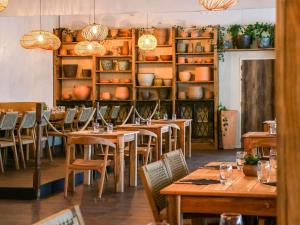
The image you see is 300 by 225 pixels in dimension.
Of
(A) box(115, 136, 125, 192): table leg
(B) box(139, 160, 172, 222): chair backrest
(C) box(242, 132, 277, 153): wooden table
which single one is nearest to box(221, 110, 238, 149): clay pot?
(A) box(115, 136, 125, 192): table leg

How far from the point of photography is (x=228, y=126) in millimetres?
14664

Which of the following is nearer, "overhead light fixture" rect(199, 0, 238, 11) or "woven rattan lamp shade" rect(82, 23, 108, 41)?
"overhead light fixture" rect(199, 0, 238, 11)

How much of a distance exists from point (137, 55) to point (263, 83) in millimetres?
3191

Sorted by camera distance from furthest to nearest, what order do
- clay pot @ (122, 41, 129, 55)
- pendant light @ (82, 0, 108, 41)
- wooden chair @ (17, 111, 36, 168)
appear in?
clay pot @ (122, 41, 129, 55), pendant light @ (82, 0, 108, 41), wooden chair @ (17, 111, 36, 168)

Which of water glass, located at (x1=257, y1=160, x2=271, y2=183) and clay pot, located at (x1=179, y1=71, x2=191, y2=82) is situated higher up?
clay pot, located at (x1=179, y1=71, x2=191, y2=82)

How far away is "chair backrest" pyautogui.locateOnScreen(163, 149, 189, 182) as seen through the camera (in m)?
4.27

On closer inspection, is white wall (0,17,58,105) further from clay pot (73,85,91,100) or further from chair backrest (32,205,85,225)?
chair backrest (32,205,85,225)

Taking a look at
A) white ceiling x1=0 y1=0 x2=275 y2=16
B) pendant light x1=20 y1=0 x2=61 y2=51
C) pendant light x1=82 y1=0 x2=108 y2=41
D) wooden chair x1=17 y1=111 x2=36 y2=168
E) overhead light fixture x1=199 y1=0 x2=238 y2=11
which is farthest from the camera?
pendant light x1=82 y1=0 x2=108 y2=41

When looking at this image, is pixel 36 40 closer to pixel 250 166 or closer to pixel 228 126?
pixel 228 126

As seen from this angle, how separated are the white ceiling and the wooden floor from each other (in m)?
5.19

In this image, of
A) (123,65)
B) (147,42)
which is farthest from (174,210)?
(123,65)

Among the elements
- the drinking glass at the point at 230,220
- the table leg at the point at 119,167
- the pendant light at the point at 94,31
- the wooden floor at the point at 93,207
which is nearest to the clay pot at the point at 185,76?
the pendant light at the point at 94,31

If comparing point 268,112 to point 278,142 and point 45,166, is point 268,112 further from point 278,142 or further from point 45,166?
point 278,142

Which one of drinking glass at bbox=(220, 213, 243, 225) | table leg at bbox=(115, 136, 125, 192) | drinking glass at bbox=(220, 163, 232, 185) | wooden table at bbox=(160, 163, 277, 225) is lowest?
table leg at bbox=(115, 136, 125, 192)
